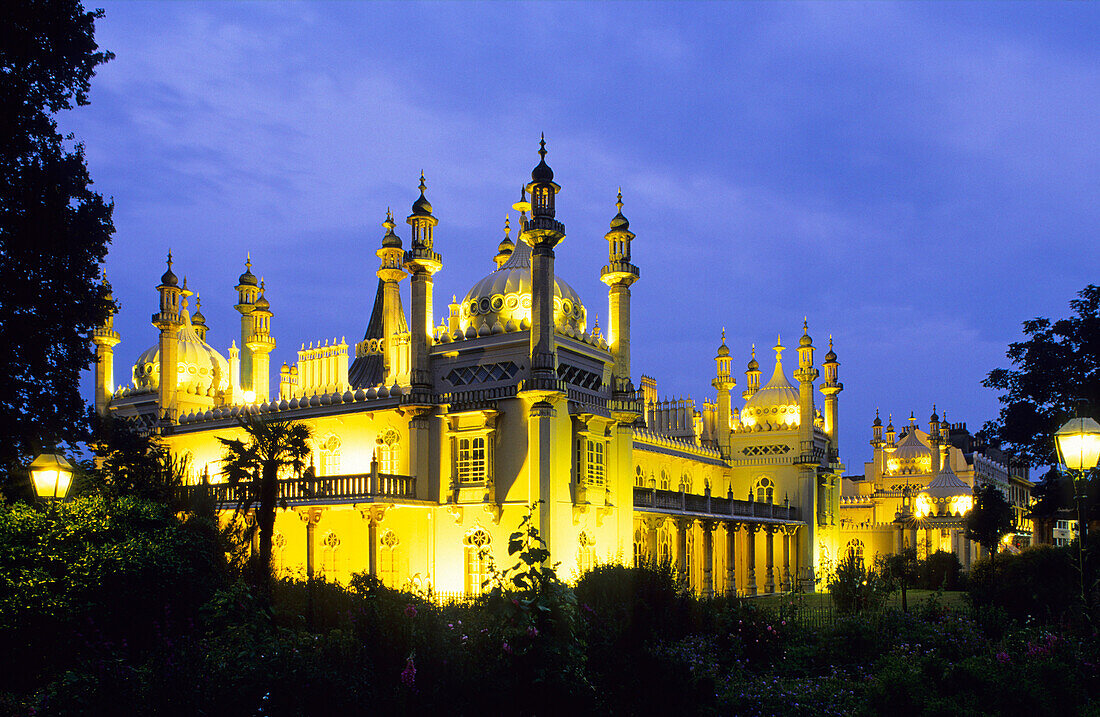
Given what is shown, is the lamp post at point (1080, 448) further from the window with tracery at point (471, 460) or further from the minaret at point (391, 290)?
the minaret at point (391, 290)

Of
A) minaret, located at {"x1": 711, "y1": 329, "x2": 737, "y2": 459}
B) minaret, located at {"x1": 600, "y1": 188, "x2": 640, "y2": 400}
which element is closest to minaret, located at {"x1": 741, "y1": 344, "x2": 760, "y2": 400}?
minaret, located at {"x1": 711, "y1": 329, "x2": 737, "y2": 459}

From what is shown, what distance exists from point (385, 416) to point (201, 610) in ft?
47.7

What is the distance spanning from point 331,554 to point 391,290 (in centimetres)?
964

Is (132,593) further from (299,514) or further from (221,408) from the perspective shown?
(221,408)

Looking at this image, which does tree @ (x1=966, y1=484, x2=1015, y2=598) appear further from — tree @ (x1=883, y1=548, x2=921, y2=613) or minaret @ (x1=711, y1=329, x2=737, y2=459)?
minaret @ (x1=711, y1=329, x2=737, y2=459)

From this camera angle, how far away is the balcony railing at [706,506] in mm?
32375

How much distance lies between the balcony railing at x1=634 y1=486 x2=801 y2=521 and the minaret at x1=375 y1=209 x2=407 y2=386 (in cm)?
965

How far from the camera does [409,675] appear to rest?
1184cm

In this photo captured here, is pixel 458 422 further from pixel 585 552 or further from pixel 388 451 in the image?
pixel 585 552

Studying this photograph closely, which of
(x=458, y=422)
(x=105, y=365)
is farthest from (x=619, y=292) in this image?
(x=105, y=365)

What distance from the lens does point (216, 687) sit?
11.1 metres

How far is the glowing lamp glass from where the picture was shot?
A: 13.6 meters

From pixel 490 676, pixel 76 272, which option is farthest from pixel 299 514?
pixel 490 676

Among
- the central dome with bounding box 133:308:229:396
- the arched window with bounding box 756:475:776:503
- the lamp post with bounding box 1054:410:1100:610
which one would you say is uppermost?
the central dome with bounding box 133:308:229:396
